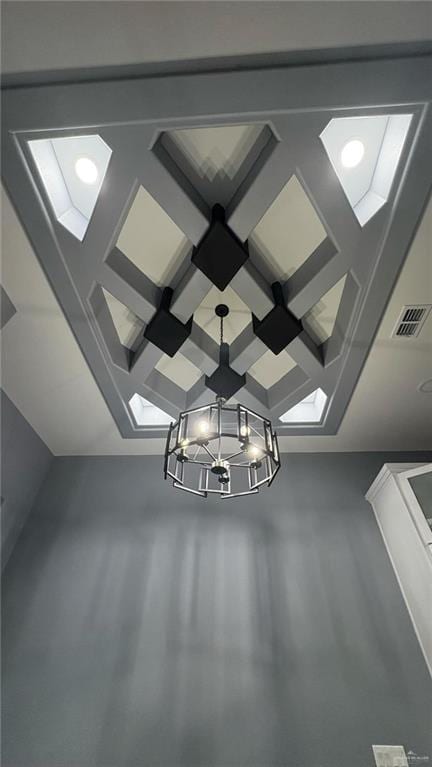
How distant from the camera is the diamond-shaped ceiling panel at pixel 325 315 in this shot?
6.57ft

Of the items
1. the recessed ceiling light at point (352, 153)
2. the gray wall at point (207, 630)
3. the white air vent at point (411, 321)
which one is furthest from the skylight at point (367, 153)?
the gray wall at point (207, 630)

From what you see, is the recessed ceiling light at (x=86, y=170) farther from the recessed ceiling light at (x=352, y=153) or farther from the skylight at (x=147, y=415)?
the skylight at (x=147, y=415)

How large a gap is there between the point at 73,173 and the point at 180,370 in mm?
1371

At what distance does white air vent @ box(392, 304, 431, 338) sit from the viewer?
192 cm

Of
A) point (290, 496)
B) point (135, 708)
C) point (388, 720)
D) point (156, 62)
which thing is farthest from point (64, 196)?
point (388, 720)

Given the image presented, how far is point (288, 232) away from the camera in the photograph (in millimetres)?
1793

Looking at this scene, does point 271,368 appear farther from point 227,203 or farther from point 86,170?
point 86,170

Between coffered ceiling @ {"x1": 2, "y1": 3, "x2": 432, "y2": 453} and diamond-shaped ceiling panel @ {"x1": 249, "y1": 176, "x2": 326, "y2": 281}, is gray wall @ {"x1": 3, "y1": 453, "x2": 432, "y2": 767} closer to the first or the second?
coffered ceiling @ {"x1": 2, "y1": 3, "x2": 432, "y2": 453}

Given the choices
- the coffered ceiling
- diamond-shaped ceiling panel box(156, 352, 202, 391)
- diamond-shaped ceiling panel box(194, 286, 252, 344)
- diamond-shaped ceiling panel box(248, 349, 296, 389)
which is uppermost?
diamond-shaped ceiling panel box(194, 286, 252, 344)

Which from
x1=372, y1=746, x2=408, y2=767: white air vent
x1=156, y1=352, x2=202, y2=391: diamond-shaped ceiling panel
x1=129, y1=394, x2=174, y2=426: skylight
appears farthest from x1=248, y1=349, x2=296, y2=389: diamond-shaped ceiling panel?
x1=372, y1=746, x2=408, y2=767: white air vent

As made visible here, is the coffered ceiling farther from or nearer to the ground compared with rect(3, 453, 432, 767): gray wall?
farther from the ground

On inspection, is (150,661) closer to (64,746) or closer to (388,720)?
(64,746)

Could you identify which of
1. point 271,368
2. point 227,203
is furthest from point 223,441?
point 227,203

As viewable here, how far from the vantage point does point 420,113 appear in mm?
1323
